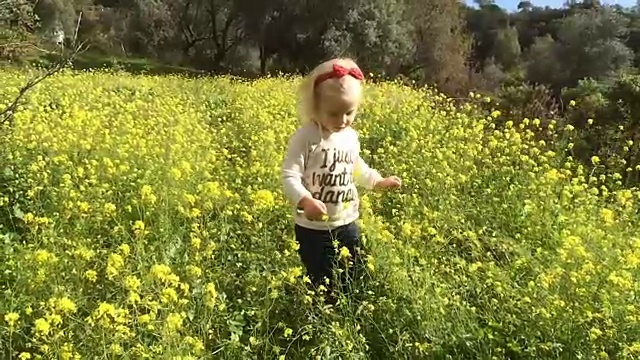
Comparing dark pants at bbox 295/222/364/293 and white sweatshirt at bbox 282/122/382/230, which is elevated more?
white sweatshirt at bbox 282/122/382/230

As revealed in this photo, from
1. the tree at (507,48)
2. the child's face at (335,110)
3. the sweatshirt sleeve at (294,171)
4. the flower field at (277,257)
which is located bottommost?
the tree at (507,48)

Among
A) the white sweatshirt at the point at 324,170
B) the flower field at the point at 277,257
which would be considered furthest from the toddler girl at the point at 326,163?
the flower field at the point at 277,257

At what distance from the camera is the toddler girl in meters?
3.08

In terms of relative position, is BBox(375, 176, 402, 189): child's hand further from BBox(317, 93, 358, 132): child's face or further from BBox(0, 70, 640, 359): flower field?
BBox(317, 93, 358, 132): child's face

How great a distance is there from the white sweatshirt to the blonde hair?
7 centimetres

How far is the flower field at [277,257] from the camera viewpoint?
270cm

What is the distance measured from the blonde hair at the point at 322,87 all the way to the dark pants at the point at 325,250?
0.50 metres

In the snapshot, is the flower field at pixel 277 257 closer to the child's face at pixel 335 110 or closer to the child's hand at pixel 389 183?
the child's hand at pixel 389 183

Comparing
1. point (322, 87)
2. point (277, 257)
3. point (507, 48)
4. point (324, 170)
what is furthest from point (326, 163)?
point (507, 48)

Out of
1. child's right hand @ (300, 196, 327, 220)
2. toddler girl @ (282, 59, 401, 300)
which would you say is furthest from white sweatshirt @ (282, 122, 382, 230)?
child's right hand @ (300, 196, 327, 220)

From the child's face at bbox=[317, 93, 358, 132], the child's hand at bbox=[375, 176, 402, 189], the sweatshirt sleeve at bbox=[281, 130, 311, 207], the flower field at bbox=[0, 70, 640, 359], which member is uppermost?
the child's face at bbox=[317, 93, 358, 132]

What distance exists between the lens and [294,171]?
3062 mm

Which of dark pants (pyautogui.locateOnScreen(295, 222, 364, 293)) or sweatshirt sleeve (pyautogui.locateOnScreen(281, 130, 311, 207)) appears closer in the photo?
sweatshirt sleeve (pyautogui.locateOnScreen(281, 130, 311, 207))

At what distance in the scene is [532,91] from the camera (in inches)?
342
